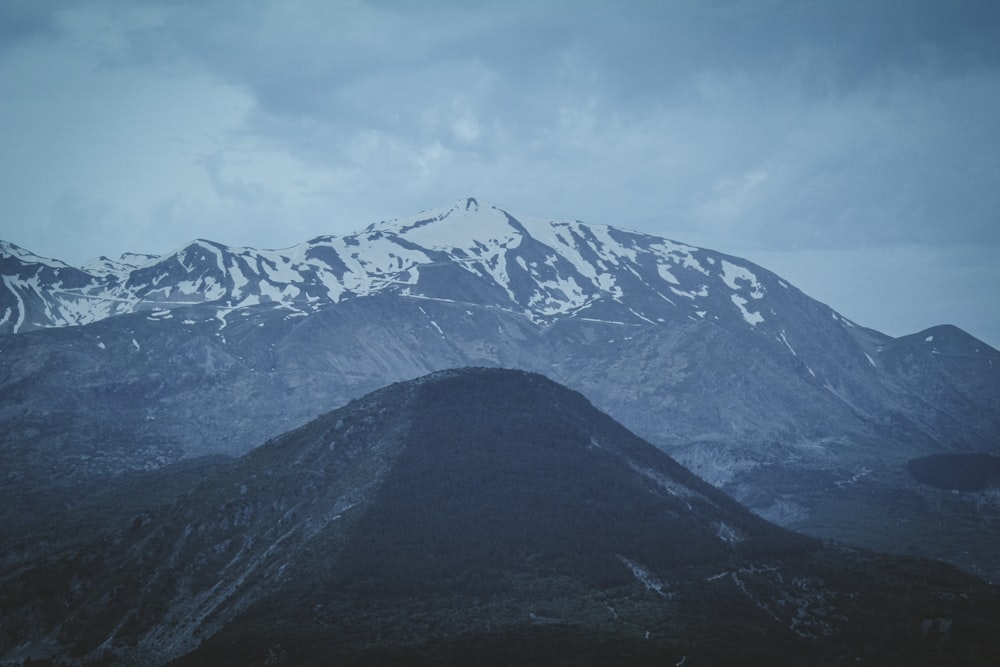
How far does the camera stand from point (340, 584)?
137m

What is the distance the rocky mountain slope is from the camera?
120312 mm

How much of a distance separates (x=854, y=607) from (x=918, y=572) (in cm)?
2635

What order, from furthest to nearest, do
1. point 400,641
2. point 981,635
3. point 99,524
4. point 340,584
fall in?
point 99,524 < point 340,584 < point 981,635 < point 400,641

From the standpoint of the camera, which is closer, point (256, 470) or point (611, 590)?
point (611, 590)

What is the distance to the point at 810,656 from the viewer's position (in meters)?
122

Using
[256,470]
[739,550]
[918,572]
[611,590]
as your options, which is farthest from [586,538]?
[256,470]

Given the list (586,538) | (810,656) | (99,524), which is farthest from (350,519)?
(810,656)

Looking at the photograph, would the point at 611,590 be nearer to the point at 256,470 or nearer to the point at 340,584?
the point at 340,584

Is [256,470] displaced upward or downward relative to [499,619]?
upward

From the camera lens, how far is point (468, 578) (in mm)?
139750

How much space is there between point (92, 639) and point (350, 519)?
1865 inches

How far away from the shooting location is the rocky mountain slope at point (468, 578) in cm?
12031

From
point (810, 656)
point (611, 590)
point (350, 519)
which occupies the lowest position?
point (810, 656)

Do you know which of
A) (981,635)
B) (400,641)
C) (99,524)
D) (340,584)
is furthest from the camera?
(99,524)
